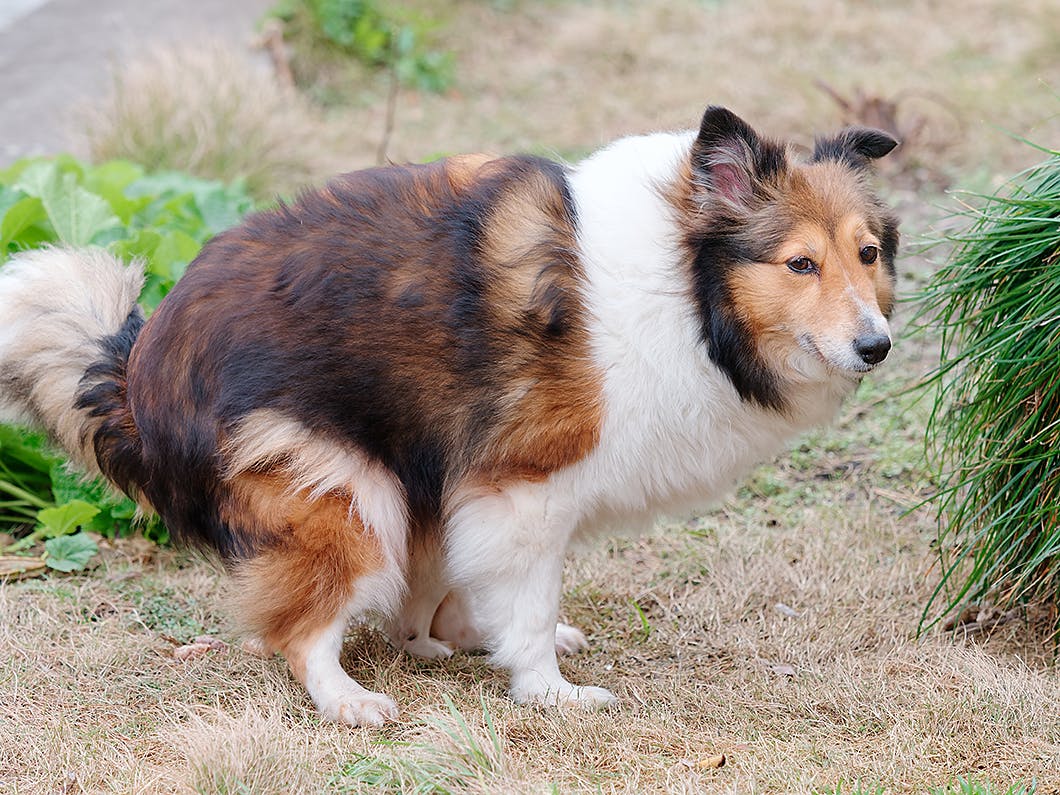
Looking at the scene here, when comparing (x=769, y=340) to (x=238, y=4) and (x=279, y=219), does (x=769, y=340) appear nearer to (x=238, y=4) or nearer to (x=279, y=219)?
(x=279, y=219)

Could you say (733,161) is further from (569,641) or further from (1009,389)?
(569,641)

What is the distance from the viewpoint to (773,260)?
3357 mm

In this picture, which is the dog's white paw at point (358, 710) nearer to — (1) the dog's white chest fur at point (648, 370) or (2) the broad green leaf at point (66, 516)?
(1) the dog's white chest fur at point (648, 370)

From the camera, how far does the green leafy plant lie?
4516 millimetres

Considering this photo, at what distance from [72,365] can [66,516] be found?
1023 mm

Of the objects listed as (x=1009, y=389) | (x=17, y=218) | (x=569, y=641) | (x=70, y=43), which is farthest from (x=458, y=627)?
(x=70, y=43)

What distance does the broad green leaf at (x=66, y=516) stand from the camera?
14.7 ft

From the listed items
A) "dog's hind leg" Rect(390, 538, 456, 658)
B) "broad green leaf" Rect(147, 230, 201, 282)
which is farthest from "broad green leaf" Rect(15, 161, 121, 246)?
"dog's hind leg" Rect(390, 538, 456, 658)

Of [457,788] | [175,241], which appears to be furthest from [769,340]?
[175,241]

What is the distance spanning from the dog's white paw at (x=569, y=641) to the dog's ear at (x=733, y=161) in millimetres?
1584

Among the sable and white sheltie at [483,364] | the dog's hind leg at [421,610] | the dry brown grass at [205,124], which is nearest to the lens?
the sable and white sheltie at [483,364]

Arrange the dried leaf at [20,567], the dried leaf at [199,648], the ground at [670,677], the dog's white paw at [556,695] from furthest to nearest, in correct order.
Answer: the dried leaf at [20,567] → the dried leaf at [199,648] → the dog's white paw at [556,695] → the ground at [670,677]

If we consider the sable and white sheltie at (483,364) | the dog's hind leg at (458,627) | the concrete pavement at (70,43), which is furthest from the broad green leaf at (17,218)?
the concrete pavement at (70,43)

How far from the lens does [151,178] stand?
6316 mm
